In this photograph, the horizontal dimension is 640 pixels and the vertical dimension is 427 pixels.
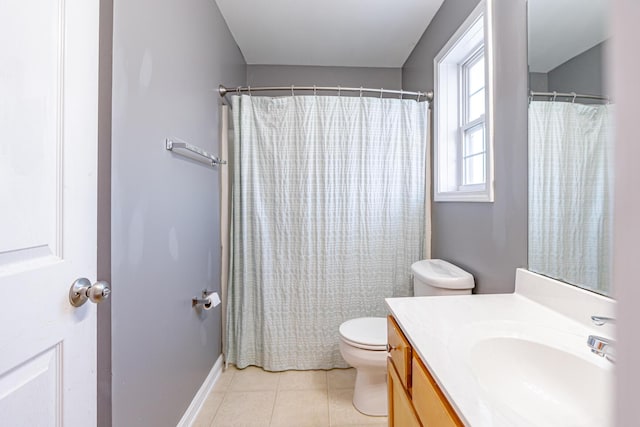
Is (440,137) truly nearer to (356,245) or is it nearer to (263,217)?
(356,245)

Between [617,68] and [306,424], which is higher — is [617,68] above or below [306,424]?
above

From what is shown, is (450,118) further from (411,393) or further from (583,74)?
(411,393)

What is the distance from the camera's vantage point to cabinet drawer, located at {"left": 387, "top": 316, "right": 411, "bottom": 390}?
0.87 metres

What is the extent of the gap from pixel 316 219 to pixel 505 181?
1099mm

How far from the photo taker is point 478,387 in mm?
605

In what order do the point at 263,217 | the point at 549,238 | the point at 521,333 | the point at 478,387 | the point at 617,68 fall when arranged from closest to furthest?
the point at 617,68, the point at 478,387, the point at 521,333, the point at 549,238, the point at 263,217

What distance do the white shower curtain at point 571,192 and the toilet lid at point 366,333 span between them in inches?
31.9

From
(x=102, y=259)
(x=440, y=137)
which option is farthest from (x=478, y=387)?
(x=440, y=137)

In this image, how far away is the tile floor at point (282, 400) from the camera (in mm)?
1526

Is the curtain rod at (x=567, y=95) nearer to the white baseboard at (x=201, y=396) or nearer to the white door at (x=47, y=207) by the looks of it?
the white door at (x=47, y=207)

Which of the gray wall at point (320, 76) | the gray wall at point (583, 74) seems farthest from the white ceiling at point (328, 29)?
the gray wall at point (583, 74)

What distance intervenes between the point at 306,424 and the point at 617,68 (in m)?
1.79

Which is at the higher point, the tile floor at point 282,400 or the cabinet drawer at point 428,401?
the cabinet drawer at point 428,401

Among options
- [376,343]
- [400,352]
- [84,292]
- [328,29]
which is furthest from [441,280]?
[328,29]
